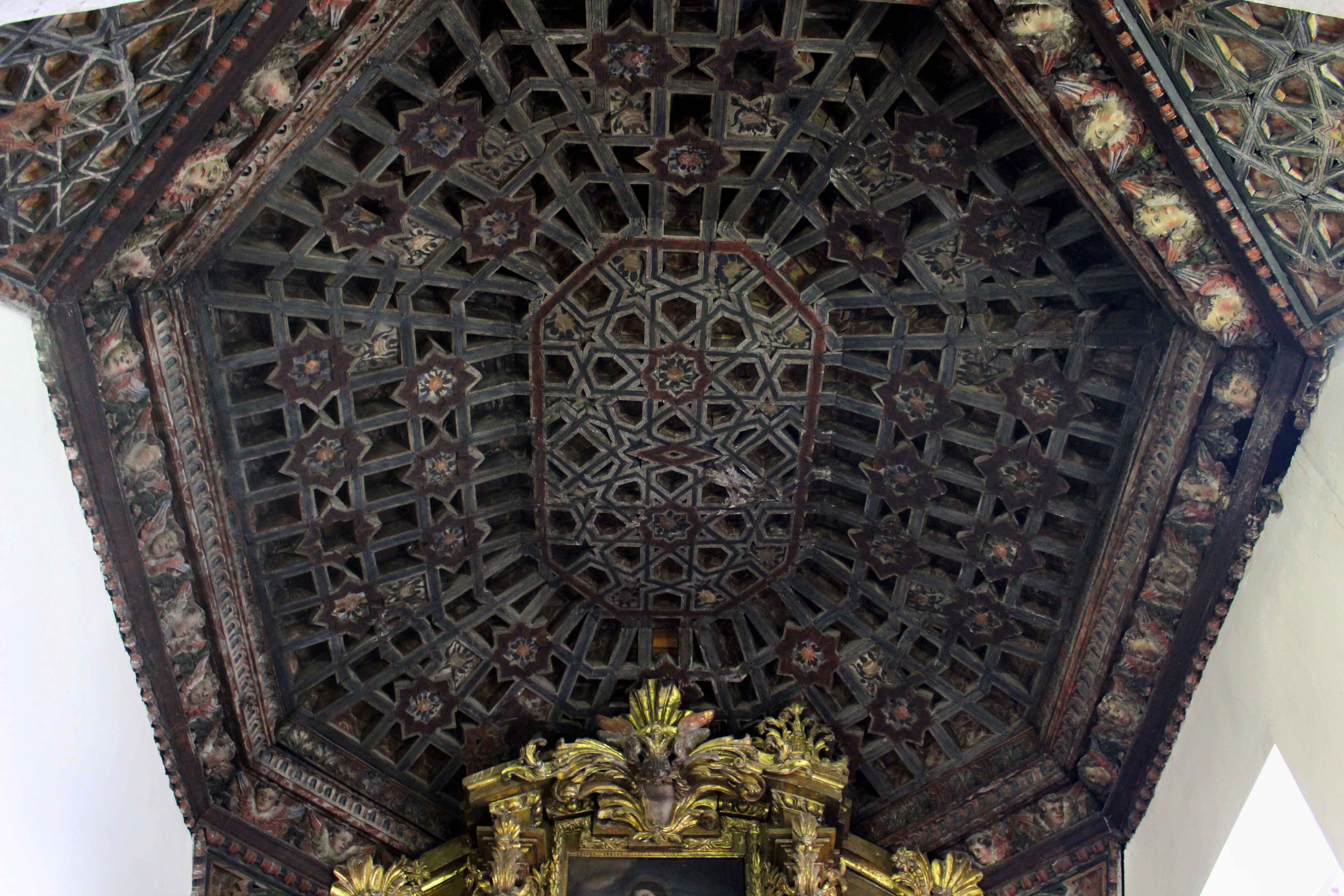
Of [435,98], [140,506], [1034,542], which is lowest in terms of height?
[1034,542]

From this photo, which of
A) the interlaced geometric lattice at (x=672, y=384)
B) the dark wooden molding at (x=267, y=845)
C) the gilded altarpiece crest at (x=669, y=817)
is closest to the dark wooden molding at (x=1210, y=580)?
the interlaced geometric lattice at (x=672, y=384)

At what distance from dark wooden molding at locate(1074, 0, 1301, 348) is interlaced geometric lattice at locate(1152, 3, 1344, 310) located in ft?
0.59

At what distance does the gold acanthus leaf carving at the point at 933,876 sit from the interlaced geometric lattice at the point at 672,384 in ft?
1.99

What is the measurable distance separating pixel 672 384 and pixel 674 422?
414 millimetres

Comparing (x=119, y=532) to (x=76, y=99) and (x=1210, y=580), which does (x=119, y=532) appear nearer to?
(x=76, y=99)

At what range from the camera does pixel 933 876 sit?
10430mm

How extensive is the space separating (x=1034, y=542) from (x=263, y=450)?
5.66m

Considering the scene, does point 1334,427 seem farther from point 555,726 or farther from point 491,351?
point 555,726

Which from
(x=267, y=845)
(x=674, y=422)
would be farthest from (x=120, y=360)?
(x=267, y=845)

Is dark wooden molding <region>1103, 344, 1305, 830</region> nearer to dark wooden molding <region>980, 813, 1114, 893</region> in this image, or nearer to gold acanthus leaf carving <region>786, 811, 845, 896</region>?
dark wooden molding <region>980, 813, 1114, 893</region>

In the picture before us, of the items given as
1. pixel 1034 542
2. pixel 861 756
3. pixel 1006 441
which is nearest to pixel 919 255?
pixel 1006 441

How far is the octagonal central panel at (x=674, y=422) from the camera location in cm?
908

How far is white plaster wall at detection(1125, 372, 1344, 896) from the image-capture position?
7.17 m

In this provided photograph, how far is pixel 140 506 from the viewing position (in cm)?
833
